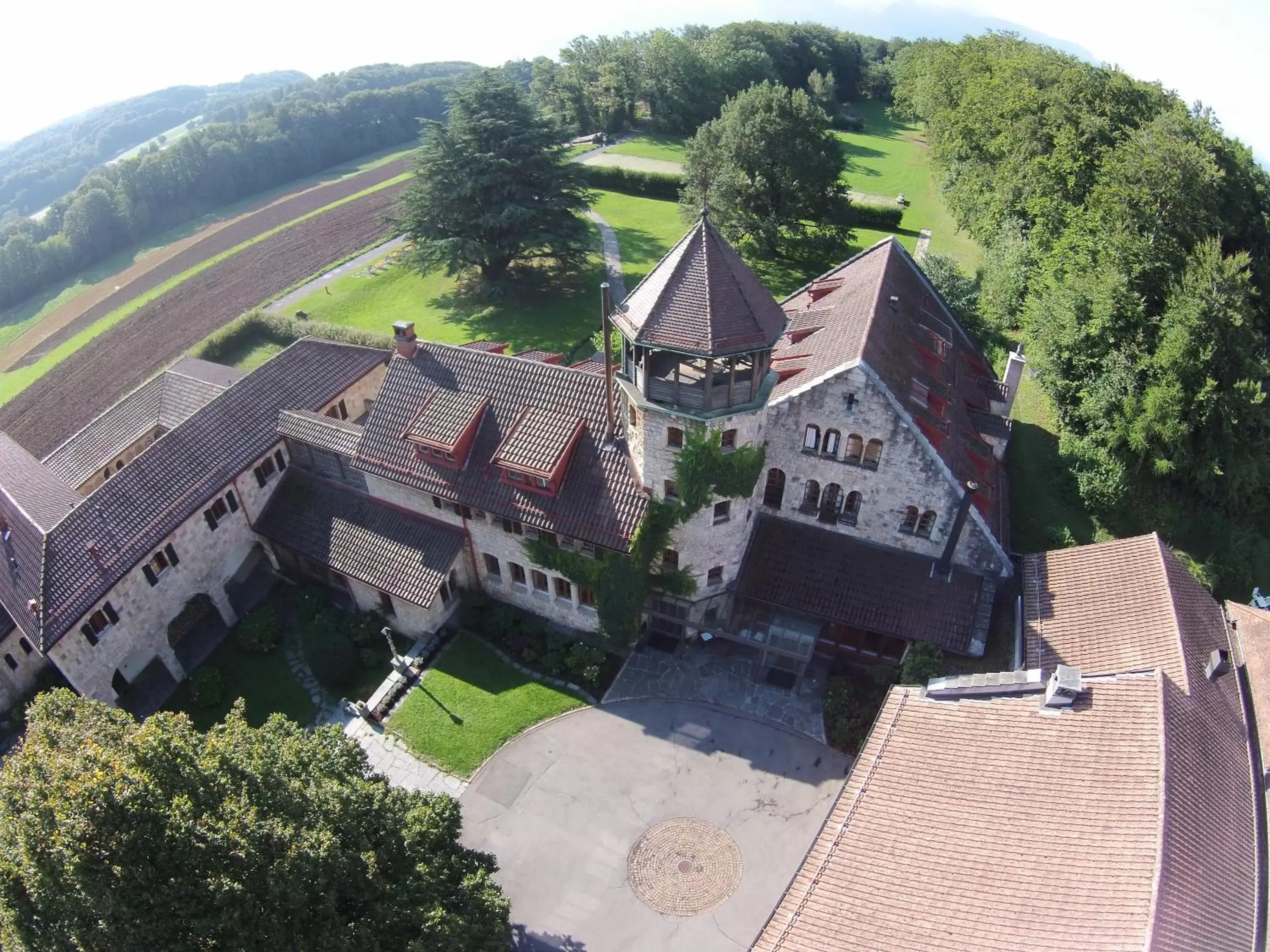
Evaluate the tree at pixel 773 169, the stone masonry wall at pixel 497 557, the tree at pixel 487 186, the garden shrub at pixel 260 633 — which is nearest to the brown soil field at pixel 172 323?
the tree at pixel 487 186

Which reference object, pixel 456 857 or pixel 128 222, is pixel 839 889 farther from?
pixel 128 222

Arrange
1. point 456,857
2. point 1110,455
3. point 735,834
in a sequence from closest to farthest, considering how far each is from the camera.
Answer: point 456,857
point 735,834
point 1110,455

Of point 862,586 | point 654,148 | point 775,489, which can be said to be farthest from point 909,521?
point 654,148

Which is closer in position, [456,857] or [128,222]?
[456,857]

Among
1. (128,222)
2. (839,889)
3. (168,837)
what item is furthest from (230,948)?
Answer: (128,222)

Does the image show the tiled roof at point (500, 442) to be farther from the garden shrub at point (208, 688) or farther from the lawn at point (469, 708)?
the garden shrub at point (208, 688)

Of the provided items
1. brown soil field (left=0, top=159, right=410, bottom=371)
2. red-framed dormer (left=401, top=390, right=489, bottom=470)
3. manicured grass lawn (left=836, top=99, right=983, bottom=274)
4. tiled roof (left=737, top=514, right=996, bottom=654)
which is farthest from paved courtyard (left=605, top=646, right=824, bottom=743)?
brown soil field (left=0, top=159, right=410, bottom=371)

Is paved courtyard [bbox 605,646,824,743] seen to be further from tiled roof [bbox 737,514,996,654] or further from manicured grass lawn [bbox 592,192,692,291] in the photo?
manicured grass lawn [bbox 592,192,692,291]
